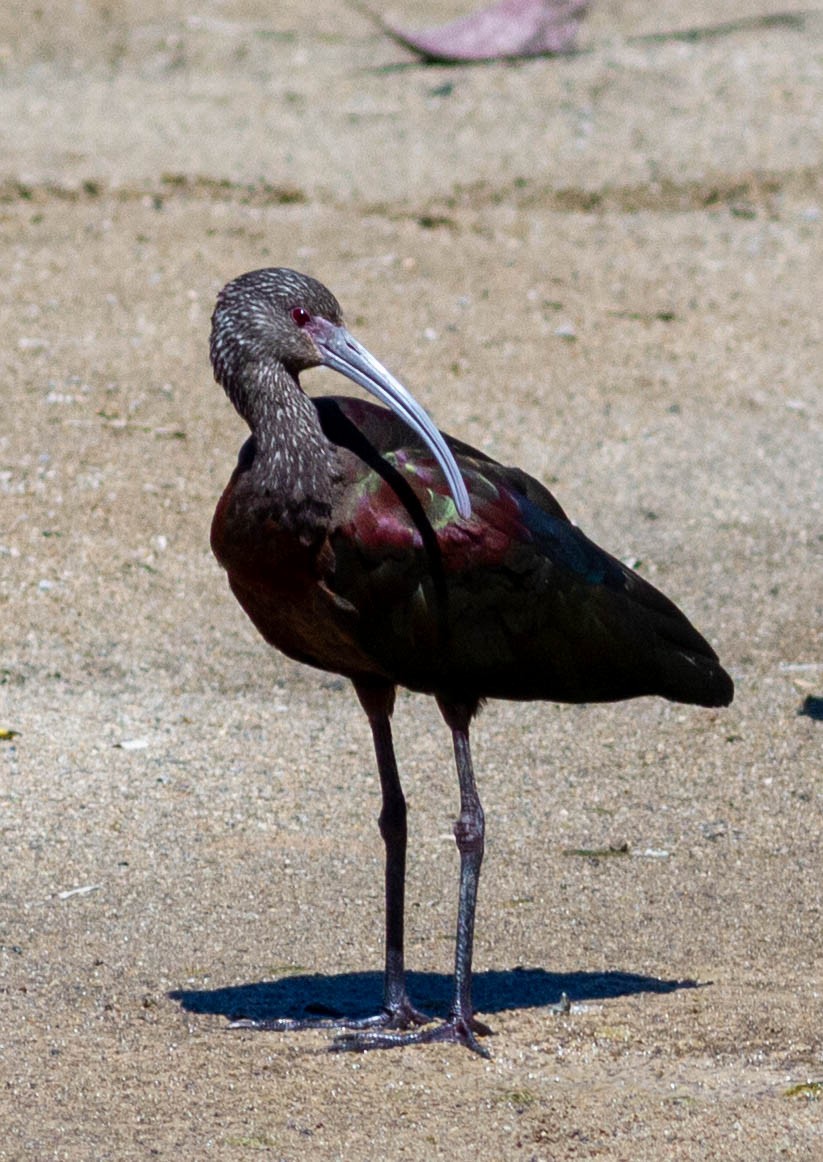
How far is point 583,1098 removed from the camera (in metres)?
4.52

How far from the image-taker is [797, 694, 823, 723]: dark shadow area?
7.39 meters

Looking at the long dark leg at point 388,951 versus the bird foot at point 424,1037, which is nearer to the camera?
the bird foot at point 424,1037

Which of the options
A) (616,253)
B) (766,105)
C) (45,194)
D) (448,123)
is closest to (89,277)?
(45,194)

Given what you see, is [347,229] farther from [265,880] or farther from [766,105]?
[265,880]

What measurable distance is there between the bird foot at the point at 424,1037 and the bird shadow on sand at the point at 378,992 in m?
0.21

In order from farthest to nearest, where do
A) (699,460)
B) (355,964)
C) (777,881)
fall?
(699,460) < (777,881) < (355,964)

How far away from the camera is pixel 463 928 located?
4918 mm

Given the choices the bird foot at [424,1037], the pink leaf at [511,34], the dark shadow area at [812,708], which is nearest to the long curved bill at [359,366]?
the bird foot at [424,1037]

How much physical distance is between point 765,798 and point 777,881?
0.70 metres

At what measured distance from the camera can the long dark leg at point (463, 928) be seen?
4.91 m

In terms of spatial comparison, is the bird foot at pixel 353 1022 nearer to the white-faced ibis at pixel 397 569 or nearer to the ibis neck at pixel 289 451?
the white-faced ibis at pixel 397 569

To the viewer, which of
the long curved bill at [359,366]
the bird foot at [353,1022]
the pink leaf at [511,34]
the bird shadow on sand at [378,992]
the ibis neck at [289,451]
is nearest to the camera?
the ibis neck at [289,451]

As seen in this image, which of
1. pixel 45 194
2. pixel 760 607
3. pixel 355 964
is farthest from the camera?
pixel 45 194

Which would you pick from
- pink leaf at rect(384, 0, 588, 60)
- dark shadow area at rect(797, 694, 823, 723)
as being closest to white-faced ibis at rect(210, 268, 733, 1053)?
dark shadow area at rect(797, 694, 823, 723)
